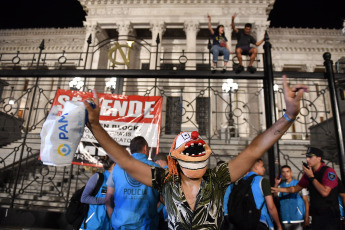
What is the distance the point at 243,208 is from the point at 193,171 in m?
2.12

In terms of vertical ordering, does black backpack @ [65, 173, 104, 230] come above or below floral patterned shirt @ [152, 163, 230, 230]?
below

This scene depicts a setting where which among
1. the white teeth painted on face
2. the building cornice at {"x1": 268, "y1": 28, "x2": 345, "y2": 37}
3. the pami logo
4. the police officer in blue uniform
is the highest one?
the building cornice at {"x1": 268, "y1": 28, "x2": 345, "y2": 37}

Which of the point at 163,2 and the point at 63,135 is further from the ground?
the point at 163,2

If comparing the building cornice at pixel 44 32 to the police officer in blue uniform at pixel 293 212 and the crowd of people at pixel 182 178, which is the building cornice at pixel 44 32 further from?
the police officer in blue uniform at pixel 293 212

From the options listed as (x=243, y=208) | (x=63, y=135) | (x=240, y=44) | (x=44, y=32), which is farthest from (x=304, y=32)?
(x=44, y=32)

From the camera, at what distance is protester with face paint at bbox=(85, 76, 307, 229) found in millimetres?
1502

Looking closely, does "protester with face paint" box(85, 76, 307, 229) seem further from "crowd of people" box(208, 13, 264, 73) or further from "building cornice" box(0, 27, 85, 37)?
"building cornice" box(0, 27, 85, 37)

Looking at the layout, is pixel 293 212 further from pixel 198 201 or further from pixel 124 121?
pixel 124 121

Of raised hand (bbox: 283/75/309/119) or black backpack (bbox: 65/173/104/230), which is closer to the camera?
raised hand (bbox: 283/75/309/119)

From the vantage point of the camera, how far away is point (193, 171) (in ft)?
5.16

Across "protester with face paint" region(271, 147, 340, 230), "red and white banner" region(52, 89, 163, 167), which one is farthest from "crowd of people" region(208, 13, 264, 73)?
"protester with face paint" region(271, 147, 340, 230)

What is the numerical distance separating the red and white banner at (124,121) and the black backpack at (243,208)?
2620mm

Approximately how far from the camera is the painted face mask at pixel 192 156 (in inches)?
61.2

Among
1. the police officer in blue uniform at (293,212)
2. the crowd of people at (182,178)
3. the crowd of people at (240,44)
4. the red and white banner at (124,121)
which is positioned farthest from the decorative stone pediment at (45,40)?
the police officer in blue uniform at (293,212)
